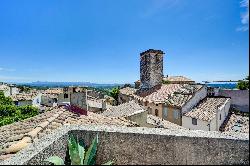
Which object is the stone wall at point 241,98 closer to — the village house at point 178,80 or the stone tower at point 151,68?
the stone tower at point 151,68

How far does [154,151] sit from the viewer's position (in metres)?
3.46

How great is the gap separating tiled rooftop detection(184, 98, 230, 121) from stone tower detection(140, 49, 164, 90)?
10417 mm

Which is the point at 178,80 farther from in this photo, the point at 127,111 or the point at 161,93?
the point at 127,111

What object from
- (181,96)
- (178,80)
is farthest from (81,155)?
(178,80)

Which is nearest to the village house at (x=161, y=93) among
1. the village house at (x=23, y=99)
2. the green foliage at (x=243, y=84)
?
the green foliage at (x=243, y=84)

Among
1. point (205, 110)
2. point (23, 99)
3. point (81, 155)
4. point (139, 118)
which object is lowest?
point (23, 99)

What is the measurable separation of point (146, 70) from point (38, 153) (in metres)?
31.9

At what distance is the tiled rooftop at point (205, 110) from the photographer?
21.3 metres

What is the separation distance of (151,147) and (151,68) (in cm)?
3095

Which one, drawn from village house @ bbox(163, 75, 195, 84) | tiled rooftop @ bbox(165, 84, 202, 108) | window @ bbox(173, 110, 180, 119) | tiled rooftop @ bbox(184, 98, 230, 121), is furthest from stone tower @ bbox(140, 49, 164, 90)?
tiled rooftop @ bbox(184, 98, 230, 121)

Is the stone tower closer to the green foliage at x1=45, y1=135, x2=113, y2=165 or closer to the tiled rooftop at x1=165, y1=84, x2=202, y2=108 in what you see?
the tiled rooftop at x1=165, y1=84, x2=202, y2=108

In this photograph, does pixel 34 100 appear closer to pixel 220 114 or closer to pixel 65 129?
pixel 220 114

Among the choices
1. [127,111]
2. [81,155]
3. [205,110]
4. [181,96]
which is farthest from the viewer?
[181,96]

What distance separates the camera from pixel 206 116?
21.6 metres
